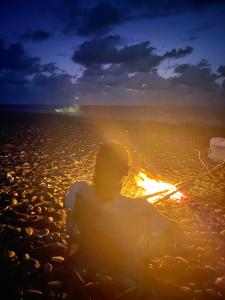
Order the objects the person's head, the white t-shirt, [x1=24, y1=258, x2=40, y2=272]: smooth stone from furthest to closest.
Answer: [x1=24, y1=258, x2=40, y2=272]: smooth stone → the white t-shirt → the person's head

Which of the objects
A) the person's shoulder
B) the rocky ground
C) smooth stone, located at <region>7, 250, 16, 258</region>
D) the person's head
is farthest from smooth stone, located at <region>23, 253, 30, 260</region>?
the person's head

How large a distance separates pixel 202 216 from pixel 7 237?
5.88 metres

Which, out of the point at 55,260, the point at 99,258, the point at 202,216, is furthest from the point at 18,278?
the point at 202,216

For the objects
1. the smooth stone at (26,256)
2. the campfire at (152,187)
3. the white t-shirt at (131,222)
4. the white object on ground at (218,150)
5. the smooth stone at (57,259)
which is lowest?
the smooth stone at (57,259)

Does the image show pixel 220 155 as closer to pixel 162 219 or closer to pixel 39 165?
→ pixel 39 165

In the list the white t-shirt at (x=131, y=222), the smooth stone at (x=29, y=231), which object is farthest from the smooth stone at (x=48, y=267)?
the white t-shirt at (x=131, y=222)

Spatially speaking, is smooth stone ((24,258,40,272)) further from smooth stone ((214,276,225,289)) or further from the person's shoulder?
smooth stone ((214,276,225,289))

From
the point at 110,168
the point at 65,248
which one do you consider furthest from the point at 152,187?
the point at 110,168

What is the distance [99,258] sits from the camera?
13.9ft

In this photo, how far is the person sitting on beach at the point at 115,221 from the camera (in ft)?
12.0

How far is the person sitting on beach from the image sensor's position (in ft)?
12.0

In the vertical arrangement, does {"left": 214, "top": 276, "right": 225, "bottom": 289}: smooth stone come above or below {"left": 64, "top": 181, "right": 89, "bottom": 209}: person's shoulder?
below

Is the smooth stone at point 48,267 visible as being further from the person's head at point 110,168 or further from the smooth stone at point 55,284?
the person's head at point 110,168

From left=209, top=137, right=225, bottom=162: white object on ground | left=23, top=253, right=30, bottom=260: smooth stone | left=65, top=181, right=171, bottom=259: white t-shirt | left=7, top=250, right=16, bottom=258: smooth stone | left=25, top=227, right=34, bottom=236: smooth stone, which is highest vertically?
left=209, top=137, right=225, bottom=162: white object on ground
